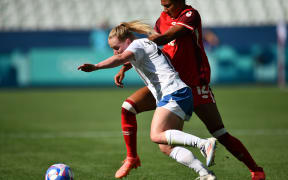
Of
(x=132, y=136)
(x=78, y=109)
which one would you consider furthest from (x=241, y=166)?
(x=78, y=109)

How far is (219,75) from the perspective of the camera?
22.5 meters

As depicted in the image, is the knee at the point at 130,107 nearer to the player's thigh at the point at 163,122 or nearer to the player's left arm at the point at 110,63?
the player's thigh at the point at 163,122

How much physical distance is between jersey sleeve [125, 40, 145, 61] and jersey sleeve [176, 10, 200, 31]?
1.99 feet

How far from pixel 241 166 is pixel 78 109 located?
28.4 feet

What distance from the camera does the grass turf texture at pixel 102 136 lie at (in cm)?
638

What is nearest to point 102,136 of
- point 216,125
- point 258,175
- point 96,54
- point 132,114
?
point 132,114

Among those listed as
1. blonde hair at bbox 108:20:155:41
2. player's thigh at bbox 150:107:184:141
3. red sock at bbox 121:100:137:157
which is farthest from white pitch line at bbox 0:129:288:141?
player's thigh at bbox 150:107:184:141

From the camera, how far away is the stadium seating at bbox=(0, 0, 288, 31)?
28.1 m

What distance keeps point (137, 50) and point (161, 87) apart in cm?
47

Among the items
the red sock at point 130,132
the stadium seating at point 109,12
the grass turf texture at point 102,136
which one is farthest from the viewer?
the stadium seating at point 109,12

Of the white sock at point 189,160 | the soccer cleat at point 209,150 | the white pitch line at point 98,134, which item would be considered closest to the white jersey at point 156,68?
the white sock at point 189,160

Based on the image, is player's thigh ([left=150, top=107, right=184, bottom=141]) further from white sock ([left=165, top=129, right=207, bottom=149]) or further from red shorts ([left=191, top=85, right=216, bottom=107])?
red shorts ([left=191, top=85, right=216, bottom=107])

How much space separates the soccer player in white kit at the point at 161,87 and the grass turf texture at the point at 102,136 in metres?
1.09

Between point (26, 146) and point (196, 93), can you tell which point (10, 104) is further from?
point (196, 93)
